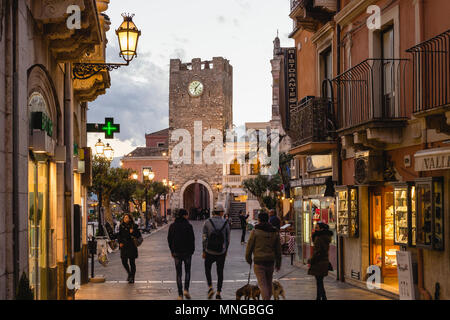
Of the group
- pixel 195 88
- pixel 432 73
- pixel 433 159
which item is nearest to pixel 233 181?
pixel 195 88

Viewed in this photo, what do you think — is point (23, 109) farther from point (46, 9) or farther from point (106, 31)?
point (106, 31)

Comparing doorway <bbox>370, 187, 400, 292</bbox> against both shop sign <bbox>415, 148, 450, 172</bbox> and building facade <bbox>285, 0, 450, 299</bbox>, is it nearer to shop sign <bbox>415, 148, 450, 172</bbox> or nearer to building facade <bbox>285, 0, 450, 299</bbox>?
building facade <bbox>285, 0, 450, 299</bbox>

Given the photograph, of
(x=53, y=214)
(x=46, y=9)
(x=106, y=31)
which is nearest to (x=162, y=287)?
(x=53, y=214)

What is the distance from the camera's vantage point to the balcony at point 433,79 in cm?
1039

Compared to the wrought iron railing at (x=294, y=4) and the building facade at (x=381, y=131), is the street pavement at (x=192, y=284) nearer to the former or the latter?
the building facade at (x=381, y=131)

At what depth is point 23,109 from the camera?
27.9 ft

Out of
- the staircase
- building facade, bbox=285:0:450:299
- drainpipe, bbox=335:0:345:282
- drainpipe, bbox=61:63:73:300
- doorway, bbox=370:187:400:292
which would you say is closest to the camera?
building facade, bbox=285:0:450:299

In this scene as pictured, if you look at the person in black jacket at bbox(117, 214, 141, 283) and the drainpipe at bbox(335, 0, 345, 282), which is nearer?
the drainpipe at bbox(335, 0, 345, 282)

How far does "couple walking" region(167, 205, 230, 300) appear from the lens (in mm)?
13102

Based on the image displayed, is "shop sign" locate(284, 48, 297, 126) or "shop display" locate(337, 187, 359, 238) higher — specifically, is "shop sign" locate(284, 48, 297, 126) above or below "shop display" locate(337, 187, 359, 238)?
above

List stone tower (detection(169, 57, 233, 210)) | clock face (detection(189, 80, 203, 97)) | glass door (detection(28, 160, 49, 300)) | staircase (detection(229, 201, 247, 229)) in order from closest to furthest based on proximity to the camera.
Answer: glass door (detection(28, 160, 49, 300)) → staircase (detection(229, 201, 247, 229)) → stone tower (detection(169, 57, 233, 210)) → clock face (detection(189, 80, 203, 97))

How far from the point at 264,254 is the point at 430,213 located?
279 centimetres

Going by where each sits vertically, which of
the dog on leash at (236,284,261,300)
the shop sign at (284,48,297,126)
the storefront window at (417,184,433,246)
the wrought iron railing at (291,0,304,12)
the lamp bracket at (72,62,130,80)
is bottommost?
the dog on leash at (236,284,261,300)

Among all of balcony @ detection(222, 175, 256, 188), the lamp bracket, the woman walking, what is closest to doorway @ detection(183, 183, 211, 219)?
balcony @ detection(222, 175, 256, 188)
